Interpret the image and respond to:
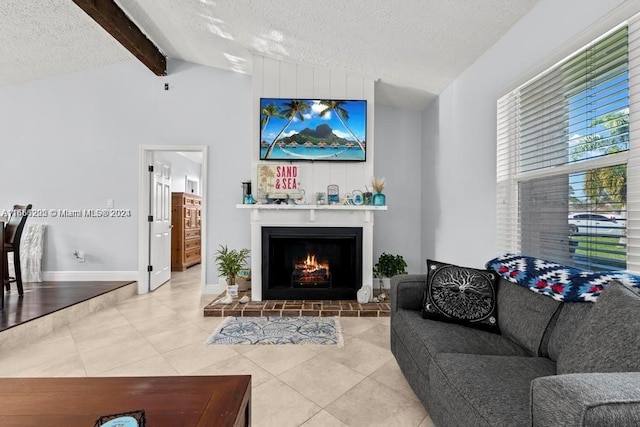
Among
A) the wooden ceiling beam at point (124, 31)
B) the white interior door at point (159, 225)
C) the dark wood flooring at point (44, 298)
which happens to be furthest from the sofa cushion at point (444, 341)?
the wooden ceiling beam at point (124, 31)

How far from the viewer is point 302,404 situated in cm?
160

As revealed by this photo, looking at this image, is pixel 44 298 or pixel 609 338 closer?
pixel 609 338

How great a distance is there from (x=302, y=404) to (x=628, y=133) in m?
2.17

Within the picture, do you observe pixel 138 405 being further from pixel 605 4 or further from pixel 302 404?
pixel 605 4

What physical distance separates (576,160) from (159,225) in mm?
4685

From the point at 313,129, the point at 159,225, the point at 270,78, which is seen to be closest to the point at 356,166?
the point at 313,129

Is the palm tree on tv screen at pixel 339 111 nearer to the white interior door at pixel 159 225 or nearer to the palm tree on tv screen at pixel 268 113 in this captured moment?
the palm tree on tv screen at pixel 268 113

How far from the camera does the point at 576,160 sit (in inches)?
66.1

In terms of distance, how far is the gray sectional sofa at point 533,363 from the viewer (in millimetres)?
673

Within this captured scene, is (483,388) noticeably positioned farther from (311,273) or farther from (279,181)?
(279,181)

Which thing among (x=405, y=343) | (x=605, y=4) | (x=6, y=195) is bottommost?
(x=405, y=343)

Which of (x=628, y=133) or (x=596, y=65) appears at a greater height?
(x=596, y=65)

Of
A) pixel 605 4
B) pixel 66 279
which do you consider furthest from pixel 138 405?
pixel 66 279

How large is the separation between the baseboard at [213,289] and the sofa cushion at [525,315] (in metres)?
3.33
